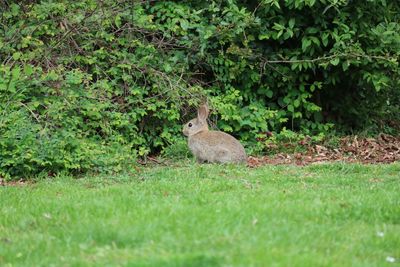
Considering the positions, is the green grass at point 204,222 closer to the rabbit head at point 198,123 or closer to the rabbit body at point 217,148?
the rabbit body at point 217,148

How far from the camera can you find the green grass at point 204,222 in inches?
214

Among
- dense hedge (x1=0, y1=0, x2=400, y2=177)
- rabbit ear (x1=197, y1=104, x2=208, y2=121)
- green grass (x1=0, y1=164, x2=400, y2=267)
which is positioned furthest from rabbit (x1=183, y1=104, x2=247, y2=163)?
green grass (x1=0, y1=164, x2=400, y2=267)

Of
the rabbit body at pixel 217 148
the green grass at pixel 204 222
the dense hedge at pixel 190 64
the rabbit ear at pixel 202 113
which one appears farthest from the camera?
the rabbit ear at pixel 202 113

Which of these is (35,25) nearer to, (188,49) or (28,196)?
(188,49)

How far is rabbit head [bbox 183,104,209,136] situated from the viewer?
1257 cm

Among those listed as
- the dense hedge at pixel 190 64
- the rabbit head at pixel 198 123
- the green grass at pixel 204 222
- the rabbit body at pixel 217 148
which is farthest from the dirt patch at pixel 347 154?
the green grass at pixel 204 222

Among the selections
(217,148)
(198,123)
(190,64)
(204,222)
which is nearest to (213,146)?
(217,148)

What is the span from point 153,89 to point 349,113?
464cm

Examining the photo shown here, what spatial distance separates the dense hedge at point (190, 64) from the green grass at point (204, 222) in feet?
9.06

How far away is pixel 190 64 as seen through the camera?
1425cm

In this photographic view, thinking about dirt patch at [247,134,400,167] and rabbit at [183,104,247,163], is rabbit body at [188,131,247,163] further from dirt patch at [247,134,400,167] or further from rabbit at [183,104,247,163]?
dirt patch at [247,134,400,167]

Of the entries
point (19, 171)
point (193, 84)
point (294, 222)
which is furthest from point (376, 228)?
point (193, 84)

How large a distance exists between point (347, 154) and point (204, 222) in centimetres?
748

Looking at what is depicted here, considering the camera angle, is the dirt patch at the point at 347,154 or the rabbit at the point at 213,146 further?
the dirt patch at the point at 347,154
